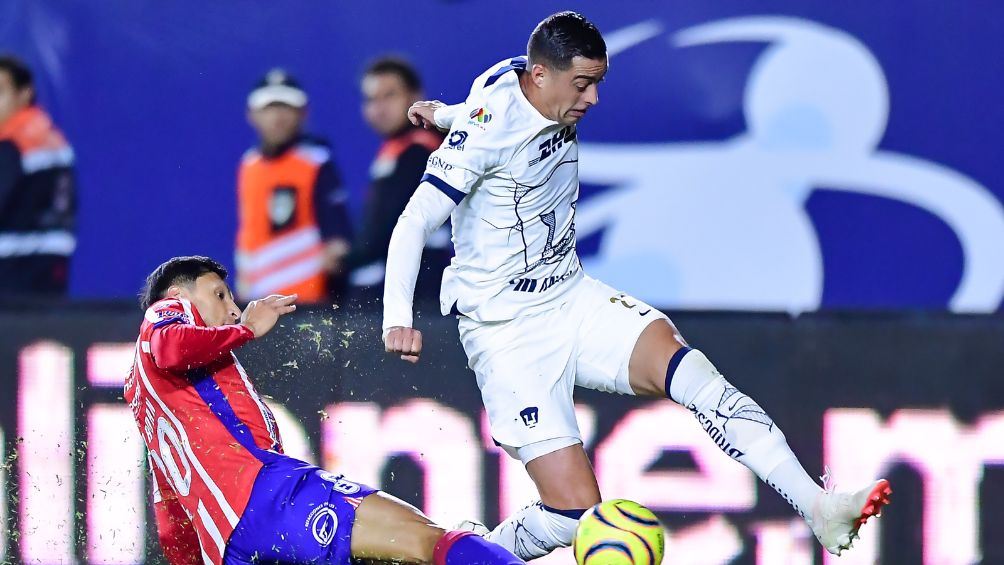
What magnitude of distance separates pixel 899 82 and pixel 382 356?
2.30 meters

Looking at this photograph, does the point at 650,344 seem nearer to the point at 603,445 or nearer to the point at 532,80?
the point at 532,80

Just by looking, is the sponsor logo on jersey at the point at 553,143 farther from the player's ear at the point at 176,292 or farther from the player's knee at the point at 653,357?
the player's ear at the point at 176,292

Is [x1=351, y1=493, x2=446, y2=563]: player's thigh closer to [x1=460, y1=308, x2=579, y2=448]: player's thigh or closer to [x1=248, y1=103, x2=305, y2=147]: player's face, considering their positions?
[x1=460, y1=308, x2=579, y2=448]: player's thigh

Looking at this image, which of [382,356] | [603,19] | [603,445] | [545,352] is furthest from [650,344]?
[603,19]

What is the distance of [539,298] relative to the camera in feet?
14.7

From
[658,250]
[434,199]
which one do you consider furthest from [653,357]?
[658,250]

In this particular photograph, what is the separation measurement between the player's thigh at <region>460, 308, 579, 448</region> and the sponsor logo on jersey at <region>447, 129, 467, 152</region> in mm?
582

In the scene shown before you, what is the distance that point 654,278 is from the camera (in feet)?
19.0

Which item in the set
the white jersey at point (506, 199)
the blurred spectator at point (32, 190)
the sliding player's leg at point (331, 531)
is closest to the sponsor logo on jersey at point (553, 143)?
the white jersey at point (506, 199)

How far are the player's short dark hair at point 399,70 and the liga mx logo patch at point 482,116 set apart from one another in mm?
1565

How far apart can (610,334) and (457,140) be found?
743 millimetres

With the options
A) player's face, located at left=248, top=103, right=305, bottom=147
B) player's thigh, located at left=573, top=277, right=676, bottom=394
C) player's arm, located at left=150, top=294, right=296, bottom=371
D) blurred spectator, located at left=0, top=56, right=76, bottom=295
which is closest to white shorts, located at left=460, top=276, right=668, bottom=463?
player's thigh, located at left=573, top=277, right=676, bottom=394

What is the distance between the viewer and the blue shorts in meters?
3.95

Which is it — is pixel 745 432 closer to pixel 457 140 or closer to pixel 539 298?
pixel 539 298
